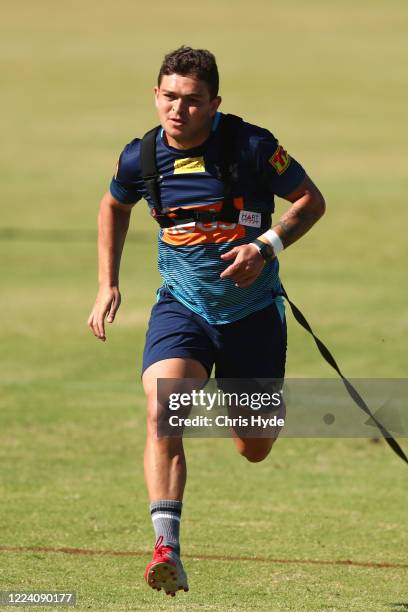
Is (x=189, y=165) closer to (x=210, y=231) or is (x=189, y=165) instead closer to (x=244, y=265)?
(x=210, y=231)

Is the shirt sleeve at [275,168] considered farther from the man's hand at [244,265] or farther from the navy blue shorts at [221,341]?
the navy blue shorts at [221,341]

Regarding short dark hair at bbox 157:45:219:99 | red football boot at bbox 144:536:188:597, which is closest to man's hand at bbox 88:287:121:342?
short dark hair at bbox 157:45:219:99

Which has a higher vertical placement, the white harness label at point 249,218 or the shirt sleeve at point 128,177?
the shirt sleeve at point 128,177

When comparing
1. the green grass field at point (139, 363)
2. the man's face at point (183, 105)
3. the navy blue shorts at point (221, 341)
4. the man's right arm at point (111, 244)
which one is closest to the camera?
the man's face at point (183, 105)

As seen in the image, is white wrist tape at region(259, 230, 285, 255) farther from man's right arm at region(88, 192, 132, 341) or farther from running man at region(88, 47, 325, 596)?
man's right arm at region(88, 192, 132, 341)

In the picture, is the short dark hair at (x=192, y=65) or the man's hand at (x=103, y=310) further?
the man's hand at (x=103, y=310)

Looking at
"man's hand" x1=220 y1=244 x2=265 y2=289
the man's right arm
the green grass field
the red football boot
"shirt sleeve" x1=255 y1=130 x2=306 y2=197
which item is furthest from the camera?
the green grass field

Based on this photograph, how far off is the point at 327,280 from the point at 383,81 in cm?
3058

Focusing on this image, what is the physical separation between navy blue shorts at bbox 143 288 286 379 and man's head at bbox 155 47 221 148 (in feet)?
2.96

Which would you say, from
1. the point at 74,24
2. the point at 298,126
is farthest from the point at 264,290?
the point at 74,24

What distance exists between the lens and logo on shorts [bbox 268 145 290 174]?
6695mm

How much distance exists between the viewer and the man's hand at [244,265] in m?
6.39

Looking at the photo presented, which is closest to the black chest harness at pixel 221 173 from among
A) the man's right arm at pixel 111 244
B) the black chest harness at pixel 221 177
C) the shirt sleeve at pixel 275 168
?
the black chest harness at pixel 221 177

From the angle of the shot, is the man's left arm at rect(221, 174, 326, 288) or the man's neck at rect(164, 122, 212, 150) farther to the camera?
the man's neck at rect(164, 122, 212, 150)
